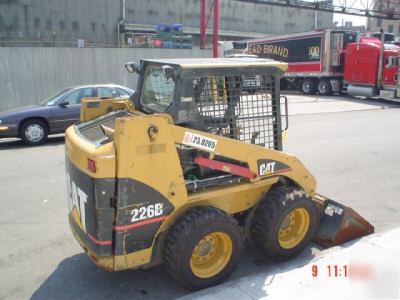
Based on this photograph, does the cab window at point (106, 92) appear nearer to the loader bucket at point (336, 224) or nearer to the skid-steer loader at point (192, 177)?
the skid-steer loader at point (192, 177)

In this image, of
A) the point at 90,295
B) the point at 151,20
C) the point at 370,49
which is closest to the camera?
the point at 90,295

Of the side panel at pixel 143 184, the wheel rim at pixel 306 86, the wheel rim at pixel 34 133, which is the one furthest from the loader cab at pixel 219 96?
the wheel rim at pixel 306 86

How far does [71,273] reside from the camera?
4.37 m

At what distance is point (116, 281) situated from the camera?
4180mm

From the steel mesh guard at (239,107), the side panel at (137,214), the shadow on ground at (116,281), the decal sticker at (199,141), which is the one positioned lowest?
the shadow on ground at (116,281)

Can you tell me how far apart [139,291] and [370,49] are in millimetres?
21963

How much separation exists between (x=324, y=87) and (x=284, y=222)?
2259 centimetres

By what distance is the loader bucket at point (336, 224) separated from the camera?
15.8ft

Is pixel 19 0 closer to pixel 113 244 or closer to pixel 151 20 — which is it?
pixel 151 20

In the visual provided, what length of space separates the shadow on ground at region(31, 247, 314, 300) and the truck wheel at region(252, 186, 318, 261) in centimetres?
17

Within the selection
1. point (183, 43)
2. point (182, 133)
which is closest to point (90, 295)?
point (182, 133)

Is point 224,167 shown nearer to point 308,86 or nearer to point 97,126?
point 97,126

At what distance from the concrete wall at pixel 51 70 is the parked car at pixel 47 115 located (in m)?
6.32

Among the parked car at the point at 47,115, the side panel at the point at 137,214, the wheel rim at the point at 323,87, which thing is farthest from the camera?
the wheel rim at the point at 323,87
